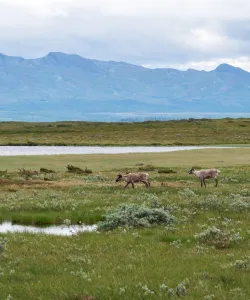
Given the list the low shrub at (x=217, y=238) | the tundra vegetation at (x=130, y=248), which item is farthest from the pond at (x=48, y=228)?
the low shrub at (x=217, y=238)

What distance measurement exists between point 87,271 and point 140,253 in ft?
7.86

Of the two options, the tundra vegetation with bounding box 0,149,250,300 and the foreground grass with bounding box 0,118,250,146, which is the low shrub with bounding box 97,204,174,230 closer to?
the tundra vegetation with bounding box 0,149,250,300

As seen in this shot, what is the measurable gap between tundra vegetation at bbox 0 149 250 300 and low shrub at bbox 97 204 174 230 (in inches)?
1.6

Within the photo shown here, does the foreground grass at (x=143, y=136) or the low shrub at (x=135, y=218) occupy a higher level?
the foreground grass at (x=143, y=136)

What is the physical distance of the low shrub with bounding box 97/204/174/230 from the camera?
20.4 meters

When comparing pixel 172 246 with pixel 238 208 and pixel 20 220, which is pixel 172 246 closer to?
pixel 238 208

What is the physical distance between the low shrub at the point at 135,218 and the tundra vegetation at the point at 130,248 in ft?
0.13

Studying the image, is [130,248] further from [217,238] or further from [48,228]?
[48,228]

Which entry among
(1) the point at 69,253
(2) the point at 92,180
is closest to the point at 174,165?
(2) the point at 92,180

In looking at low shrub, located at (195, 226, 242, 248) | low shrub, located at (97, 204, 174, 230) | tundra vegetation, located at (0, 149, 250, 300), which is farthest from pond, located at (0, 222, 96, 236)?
low shrub, located at (195, 226, 242, 248)

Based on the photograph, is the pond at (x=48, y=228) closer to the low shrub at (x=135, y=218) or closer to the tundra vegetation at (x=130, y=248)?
the tundra vegetation at (x=130, y=248)

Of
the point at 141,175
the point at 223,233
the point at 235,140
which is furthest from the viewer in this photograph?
the point at 235,140

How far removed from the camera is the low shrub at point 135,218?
20391 millimetres

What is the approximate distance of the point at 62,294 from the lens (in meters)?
11.9
